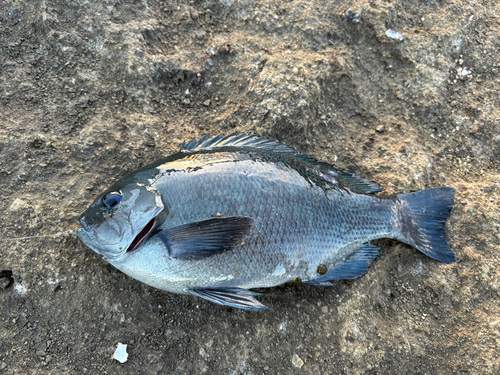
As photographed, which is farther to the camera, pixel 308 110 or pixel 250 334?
pixel 308 110

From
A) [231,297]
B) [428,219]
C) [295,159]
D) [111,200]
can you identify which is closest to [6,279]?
[111,200]

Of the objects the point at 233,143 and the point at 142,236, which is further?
the point at 233,143

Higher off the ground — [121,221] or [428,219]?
[121,221]

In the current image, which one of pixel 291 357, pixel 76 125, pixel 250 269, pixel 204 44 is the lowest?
pixel 291 357

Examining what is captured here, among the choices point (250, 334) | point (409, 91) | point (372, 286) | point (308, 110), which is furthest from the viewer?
point (409, 91)

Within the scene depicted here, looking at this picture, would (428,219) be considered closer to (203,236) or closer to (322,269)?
(322,269)

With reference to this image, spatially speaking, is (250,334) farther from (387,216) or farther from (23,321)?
(23,321)

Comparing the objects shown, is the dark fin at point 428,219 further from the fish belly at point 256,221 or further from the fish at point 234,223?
the fish belly at point 256,221

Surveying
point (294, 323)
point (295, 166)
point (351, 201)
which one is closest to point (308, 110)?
point (295, 166)
